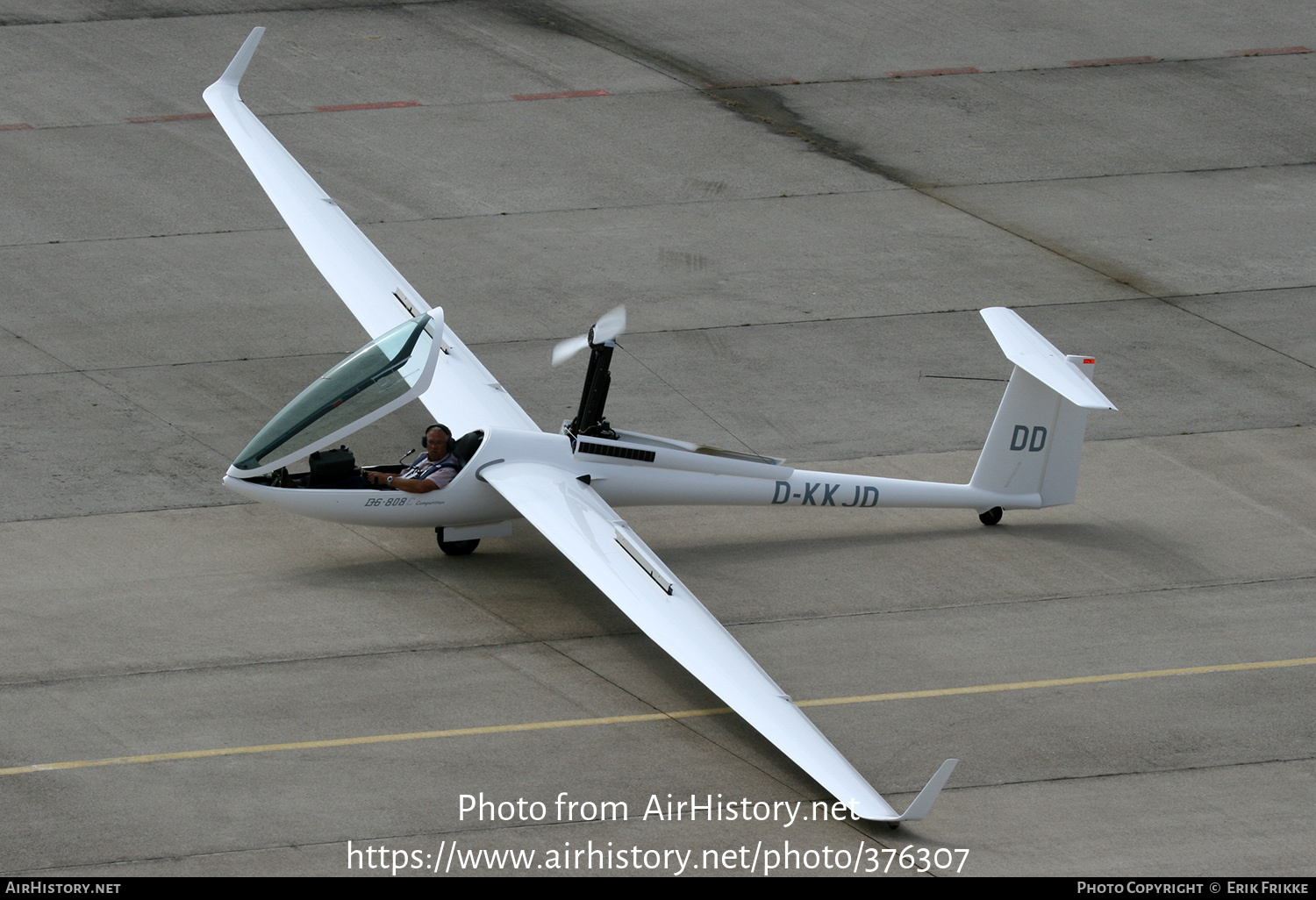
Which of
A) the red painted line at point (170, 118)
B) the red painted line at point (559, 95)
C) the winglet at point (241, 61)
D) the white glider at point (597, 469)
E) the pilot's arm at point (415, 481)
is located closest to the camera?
the white glider at point (597, 469)

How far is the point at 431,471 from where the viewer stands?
15.8 m

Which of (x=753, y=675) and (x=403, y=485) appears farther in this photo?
(x=403, y=485)

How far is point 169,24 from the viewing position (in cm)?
3275

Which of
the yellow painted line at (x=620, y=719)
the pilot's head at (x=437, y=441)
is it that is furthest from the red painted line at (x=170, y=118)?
the yellow painted line at (x=620, y=719)

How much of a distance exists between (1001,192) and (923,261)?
11.4ft

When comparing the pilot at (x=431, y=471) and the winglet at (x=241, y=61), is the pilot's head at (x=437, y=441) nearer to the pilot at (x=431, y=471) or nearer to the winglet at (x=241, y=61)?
the pilot at (x=431, y=471)

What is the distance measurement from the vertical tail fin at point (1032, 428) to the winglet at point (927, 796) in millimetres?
5617

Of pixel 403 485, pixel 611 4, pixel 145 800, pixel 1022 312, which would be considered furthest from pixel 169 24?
pixel 145 800

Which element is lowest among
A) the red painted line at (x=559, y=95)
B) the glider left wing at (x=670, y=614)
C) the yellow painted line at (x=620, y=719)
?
the yellow painted line at (x=620, y=719)

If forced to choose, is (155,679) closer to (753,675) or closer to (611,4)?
(753,675)

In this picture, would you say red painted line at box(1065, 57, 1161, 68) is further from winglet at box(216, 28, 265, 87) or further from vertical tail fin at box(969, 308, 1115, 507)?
vertical tail fin at box(969, 308, 1115, 507)

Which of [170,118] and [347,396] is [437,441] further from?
[170,118]

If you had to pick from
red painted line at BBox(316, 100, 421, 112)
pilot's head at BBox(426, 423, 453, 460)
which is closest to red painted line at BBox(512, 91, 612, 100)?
red painted line at BBox(316, 100, 421, 112)

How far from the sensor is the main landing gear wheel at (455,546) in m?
16.2
